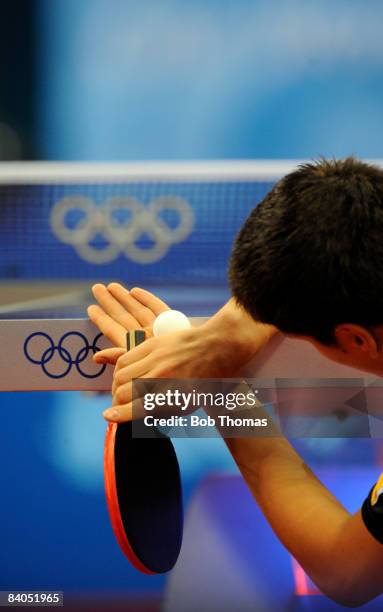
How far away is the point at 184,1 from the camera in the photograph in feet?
10.0

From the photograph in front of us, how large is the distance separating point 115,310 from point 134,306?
0.09ft

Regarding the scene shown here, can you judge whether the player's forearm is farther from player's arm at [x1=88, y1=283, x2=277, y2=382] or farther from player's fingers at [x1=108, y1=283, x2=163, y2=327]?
player's fingers at [x1=108, y1=283, x2=163, y2=327]

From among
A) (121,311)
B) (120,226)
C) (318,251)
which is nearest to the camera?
(318,251)

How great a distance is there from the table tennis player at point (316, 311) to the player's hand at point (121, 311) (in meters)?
0.09

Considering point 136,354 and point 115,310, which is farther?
point 115,310

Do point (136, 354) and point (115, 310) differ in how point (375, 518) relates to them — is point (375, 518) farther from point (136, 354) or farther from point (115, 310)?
point (115, 310)

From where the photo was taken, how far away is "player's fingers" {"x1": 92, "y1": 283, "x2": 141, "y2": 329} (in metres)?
1.23

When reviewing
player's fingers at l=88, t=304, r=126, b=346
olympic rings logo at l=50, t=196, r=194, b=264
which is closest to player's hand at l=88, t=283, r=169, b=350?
player's fingers at l=88, t=304, r=126, b=346

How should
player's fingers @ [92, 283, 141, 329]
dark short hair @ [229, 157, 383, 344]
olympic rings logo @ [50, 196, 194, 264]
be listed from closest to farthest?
dark short hair @ [229, 157, 383, 344]
player's fingers @ [92, 283, 141, 329]
olympic rings logo @ [50, 196, 194, 264]

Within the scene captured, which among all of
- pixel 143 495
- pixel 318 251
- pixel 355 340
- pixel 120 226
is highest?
pixel 318 251

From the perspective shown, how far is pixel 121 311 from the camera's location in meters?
1.25

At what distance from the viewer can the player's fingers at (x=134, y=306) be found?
4.07 feet

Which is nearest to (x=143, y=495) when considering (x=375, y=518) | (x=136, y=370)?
(x=136, y=370)

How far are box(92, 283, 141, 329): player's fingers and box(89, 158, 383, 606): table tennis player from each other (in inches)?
4.1
